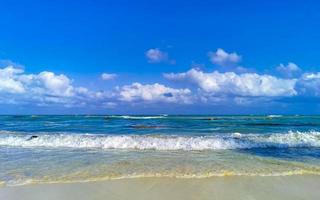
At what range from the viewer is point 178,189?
6.93m

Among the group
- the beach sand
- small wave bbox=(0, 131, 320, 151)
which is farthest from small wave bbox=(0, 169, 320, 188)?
small wave bbox=(0, 131, 320, 151)

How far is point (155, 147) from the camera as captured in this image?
1503 cm

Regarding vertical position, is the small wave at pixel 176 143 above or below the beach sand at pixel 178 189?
above

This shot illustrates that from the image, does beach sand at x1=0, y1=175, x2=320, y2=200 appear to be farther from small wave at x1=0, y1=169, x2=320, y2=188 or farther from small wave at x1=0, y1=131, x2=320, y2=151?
small wave at x1=0, y1=131, x2=320, y2=151

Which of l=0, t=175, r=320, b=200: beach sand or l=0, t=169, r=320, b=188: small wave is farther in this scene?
l=0, t=169, r=320, b=188: small wave

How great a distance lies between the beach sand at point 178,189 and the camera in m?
6.40

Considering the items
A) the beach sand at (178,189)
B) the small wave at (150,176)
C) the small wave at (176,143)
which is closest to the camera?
the beach sand at (178,189)

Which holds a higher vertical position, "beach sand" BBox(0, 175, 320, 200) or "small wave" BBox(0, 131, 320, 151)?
"small wave" BBox(0, 131, 320, 151)

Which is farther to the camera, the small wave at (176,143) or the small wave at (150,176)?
the small wave at (176,143)

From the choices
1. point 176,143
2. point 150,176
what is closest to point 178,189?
point 150,176

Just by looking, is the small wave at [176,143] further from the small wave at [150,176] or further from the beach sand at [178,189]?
the beach sand at [178,189]

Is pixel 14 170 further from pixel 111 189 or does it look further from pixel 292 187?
pixel 292 187

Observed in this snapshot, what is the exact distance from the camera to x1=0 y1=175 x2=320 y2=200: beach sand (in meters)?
6.40

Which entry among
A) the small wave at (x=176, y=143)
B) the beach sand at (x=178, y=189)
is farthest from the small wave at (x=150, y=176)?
the small wave at (x=176, y=143)
